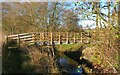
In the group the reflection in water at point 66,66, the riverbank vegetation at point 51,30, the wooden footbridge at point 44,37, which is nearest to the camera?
the riverbank vegetation at point 51,30

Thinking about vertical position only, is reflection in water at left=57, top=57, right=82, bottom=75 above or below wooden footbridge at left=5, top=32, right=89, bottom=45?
below

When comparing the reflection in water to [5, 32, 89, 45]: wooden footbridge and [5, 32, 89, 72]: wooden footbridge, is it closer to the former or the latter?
[5, 32, 89, 72]: wooden footbridge

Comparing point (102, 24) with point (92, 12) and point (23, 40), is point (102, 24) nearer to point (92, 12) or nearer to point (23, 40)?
point (92, 12)

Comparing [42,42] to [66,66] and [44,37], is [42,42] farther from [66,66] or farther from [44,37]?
[66,66]

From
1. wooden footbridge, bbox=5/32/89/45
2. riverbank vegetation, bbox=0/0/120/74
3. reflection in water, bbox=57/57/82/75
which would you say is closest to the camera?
riverbank vegetation, bbox=0/0/120/74

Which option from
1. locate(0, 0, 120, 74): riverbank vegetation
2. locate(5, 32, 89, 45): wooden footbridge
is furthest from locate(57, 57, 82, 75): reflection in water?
locate(5, 32, 89, 45): wooden footbridge

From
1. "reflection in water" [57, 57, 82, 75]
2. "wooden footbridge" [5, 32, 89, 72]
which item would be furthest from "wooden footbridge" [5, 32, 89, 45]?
"reflection in water" [57, 57, 82, 75]

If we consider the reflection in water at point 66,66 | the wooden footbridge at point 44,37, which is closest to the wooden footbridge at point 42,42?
the wooden footbridge at point 44,37

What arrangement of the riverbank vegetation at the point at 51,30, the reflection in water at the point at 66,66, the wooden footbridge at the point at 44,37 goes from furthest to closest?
1. the reflection in water at the point at 66,66
2. the wooden footbridge at the point at 44,37
3. the riverbank vegetation at the point at 51,30

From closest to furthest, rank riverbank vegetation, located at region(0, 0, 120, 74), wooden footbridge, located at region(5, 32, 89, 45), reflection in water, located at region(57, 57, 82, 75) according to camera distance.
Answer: riverbank vegetation, located at region(0, 0, 120, 74)
wooden footbridge, located at region(5, 32, 89, 45)
reflection in water, located at region(57, 57, 82, 75)

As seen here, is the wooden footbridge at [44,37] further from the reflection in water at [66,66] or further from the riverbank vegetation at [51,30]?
the reflection in water at [66,66]

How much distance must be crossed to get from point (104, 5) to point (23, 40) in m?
1.85

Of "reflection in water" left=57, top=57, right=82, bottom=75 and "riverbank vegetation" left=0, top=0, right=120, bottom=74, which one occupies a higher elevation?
"riverbank vegetation" left=0, top=0, right=120, bottom=74

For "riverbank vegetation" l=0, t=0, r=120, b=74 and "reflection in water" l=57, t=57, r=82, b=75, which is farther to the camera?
"reflection in water" l=57, t=57, r=82, b=75
